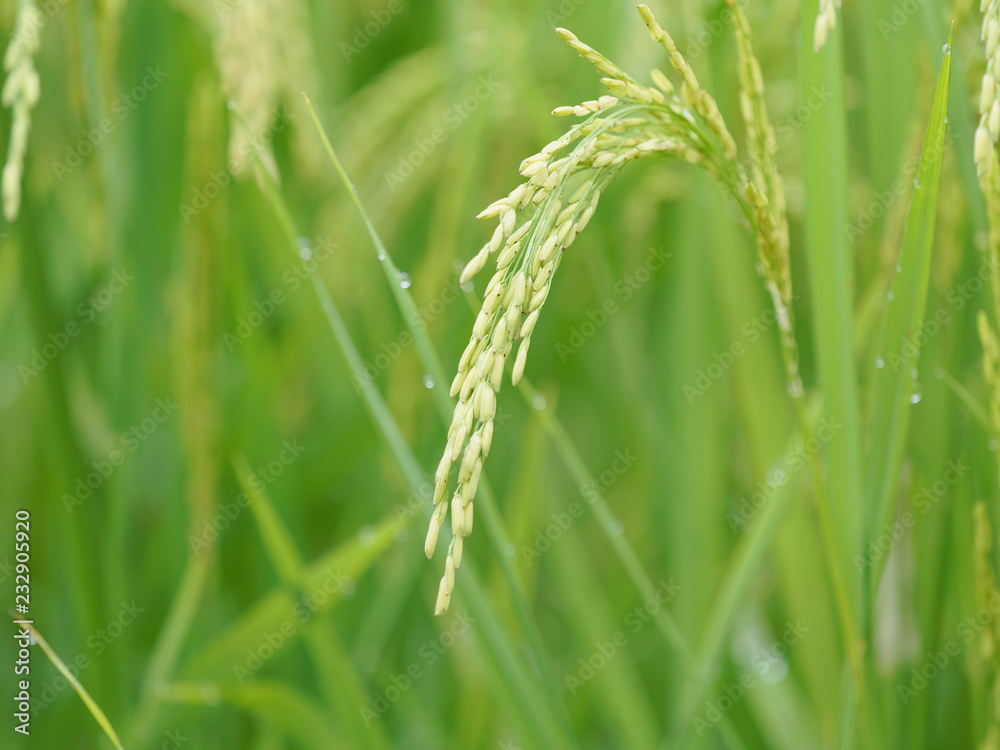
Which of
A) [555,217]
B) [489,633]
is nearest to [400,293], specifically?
[555,217]

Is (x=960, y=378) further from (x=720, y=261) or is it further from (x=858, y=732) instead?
(x=858, y=732)

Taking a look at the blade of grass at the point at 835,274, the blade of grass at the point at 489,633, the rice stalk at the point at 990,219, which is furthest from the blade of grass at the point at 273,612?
the rice stalk at the point at 990,219

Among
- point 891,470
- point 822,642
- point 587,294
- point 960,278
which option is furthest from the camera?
point 587,294

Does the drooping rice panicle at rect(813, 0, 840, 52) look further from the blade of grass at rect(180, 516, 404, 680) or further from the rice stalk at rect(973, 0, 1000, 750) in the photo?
the blade of grass at rect(180, 516, 404, 680)

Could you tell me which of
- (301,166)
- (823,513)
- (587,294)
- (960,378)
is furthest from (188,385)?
(960,378)

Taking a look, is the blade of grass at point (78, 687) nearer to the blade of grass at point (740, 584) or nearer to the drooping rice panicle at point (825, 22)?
the blade of grass at point (740, 584)

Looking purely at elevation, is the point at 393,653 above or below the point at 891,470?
below

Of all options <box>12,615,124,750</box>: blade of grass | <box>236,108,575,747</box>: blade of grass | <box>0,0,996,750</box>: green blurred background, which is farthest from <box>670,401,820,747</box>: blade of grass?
<box>12,615,124,750</box>: blade of grass
